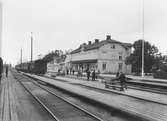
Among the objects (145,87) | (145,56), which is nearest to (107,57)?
(145,56)

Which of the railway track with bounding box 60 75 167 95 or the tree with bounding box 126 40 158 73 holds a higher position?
the tree with bounding box 126 40 158 73

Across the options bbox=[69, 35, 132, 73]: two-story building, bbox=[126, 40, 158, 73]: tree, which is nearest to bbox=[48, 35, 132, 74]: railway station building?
bbox=[69, 35, 132, 73]: two-story building

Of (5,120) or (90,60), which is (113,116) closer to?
(5,120)

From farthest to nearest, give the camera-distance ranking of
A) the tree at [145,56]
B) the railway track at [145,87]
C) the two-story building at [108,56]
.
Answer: the two-story building at [108,56], the tree at [145,56], the railway track at [145,87]

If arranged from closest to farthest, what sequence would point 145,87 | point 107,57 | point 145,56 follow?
point 145,87 → point 145,56 → point 107,57

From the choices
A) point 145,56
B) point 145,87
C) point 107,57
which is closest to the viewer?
A: point 145,87

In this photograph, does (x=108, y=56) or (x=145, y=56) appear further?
(x=108, y=56)

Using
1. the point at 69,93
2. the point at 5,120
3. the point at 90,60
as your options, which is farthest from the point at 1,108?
the point at 90,60

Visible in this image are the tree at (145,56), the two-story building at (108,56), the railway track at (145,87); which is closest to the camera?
the railway track at (145,87)

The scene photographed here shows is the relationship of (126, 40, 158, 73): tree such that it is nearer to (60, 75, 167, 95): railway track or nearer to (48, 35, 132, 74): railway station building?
(48, 35, 132, 74): railway station building

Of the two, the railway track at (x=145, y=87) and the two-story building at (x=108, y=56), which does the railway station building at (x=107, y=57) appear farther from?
the railway track at (x=145, y=87)

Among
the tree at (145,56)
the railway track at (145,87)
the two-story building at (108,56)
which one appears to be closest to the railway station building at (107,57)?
the two-story building at (108,56)

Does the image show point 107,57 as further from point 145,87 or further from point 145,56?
point 145,87

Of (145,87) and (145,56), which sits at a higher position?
(145,56)
